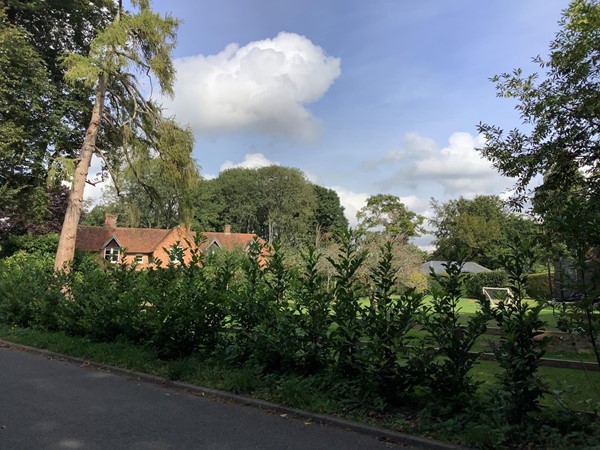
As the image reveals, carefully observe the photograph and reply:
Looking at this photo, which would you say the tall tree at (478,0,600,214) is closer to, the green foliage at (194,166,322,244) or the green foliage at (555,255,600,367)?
the green foliage at (555,255,600,367)

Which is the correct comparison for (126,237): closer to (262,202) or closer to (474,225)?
(262,202)

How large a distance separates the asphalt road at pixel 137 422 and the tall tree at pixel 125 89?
10.3 metres

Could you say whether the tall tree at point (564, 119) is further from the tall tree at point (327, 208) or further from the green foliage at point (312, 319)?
the tall tree at point (327, 208)

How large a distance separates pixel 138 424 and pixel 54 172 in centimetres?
1407

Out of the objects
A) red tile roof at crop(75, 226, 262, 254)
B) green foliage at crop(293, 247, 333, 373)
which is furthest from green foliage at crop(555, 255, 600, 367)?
red tile roof at crop(75, 226, 262, 254)

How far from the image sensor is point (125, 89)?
18984 mm

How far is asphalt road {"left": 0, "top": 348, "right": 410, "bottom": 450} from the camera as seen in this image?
15.6 feet

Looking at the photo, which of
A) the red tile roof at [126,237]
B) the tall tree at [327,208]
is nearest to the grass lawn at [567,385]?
the red tile roof at [126,237]

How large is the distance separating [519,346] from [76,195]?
16.9m

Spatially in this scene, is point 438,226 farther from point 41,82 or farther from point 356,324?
point 356,324

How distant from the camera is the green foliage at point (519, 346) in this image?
447cm

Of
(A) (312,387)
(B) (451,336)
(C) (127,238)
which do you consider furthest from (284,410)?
(C) (127,238)

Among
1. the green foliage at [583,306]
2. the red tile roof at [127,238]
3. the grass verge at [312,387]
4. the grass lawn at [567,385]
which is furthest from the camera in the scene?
the red tile roof at [127,238]

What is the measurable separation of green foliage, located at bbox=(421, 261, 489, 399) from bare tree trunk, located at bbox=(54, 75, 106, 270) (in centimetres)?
1530
